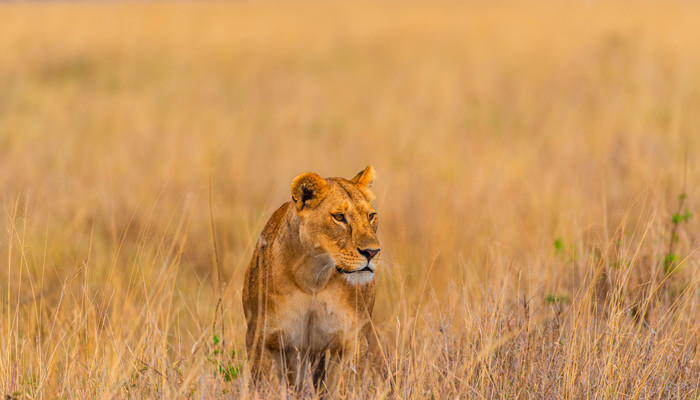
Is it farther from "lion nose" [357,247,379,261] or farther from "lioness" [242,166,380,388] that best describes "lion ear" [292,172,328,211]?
"lion nose" [357,247,379,261]

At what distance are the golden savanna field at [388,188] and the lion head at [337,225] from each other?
5.7 inches

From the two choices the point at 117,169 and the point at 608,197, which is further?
the point at 117,169

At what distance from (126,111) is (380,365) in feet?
27.1

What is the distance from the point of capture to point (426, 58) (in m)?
16.2

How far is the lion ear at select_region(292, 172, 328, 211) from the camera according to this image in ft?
12.5

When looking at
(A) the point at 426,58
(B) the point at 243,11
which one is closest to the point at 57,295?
(A) the point at 426,58

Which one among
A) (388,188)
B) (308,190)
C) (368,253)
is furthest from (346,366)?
(388,188)

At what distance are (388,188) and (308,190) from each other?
435 centimetres

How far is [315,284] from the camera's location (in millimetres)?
3951

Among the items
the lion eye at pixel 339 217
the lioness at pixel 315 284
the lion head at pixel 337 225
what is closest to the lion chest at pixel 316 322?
the lioness at pixel 315 284

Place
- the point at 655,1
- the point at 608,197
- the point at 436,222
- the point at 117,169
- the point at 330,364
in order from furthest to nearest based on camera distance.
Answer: the point at 655,1
the point at 117,169
the point at 608,197
the point at 436,222
the point at 330,364

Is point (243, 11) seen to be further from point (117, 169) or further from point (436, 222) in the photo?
point (436, 222)

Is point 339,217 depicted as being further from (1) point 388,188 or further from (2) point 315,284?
(1) point 388,188

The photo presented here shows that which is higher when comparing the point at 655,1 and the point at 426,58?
the point at 655,1
